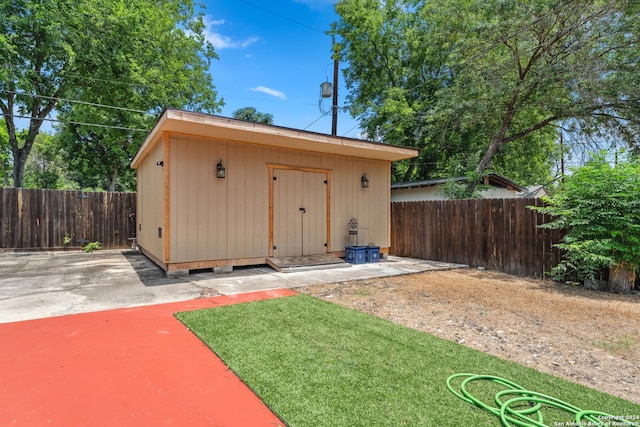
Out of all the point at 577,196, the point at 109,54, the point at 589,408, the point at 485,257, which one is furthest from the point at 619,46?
the point at 109,54

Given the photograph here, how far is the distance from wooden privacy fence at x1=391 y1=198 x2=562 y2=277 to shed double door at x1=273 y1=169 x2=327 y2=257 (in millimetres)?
2432

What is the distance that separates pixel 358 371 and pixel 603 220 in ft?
15.3

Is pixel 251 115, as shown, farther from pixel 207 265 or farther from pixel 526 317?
pixel 526 317

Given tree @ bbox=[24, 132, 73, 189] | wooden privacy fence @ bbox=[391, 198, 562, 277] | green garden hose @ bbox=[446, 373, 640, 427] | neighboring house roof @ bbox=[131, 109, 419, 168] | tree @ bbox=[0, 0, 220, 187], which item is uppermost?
tree @ bbox=[0, 0, 220, 187]

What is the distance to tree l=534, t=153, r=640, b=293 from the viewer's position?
435 centimetres

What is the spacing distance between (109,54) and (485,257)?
45.0 feet

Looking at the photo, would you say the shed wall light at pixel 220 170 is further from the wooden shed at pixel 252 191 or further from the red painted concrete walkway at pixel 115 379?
the red painted concrete walkway at pixel 115 379

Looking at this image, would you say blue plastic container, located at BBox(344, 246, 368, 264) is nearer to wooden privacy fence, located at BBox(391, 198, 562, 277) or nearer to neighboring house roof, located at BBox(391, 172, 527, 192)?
wooden privacy fence, located at BBox(391, 198, 562, 277)

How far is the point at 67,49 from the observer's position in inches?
393

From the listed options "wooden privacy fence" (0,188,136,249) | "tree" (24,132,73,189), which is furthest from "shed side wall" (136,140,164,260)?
"tree" (24,132,73,189)

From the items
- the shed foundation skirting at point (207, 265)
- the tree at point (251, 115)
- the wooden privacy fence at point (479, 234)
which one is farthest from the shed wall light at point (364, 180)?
the tree at point (251, 115)

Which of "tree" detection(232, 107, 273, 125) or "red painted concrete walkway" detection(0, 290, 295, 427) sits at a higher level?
"tree" detection(232, 107, 273, 125)

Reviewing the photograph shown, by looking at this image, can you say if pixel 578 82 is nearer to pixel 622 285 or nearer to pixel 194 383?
pixel 622 285

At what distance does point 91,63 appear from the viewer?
445 inches
